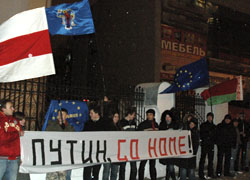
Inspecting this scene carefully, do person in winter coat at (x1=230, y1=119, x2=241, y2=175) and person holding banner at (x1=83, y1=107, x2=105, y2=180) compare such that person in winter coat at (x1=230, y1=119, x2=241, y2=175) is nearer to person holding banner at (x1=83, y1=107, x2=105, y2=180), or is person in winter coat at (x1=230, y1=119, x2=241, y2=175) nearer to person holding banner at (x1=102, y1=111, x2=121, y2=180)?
person holding banner at (x1=102, y1=111, x2=121, y2=180)

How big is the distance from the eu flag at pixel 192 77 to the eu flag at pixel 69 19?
362 cm

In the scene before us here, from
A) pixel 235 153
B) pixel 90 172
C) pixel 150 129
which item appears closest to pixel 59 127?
pixel 90 172

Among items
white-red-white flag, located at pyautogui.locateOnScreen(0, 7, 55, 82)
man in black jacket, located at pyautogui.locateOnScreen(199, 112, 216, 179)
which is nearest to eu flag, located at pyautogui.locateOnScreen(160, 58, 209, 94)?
man in black jacket, located at pyautogui.locateOnScreen(199, 112, 216, 179)

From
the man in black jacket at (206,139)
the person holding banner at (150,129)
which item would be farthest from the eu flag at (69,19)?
the man in black jacket at (206,139)

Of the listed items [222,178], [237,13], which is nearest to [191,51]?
[237,13]

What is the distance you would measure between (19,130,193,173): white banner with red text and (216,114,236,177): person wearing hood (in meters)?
1.81

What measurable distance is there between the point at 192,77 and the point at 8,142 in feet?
17.6

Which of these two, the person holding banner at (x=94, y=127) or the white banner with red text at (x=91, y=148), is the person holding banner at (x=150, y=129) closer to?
the white banner with red text at (x=91, y=148)

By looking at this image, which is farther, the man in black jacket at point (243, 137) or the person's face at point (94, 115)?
the man in black jacket at point (243, 137)

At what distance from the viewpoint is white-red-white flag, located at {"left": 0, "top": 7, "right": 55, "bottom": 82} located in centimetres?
518

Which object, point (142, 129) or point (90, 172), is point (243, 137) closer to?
point (142, 129)

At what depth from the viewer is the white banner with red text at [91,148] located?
209 inches

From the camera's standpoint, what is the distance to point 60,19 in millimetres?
5707

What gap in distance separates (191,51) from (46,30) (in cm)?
1819
